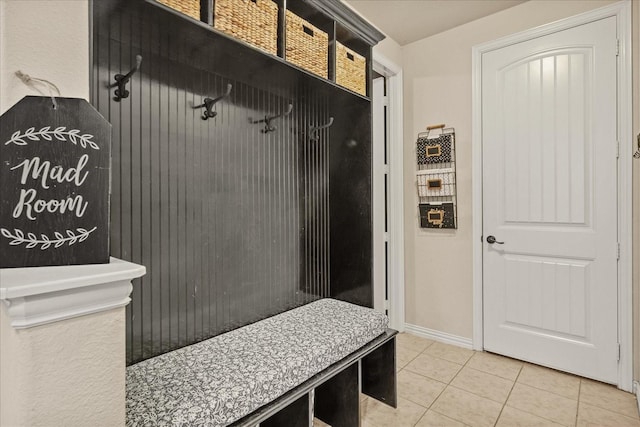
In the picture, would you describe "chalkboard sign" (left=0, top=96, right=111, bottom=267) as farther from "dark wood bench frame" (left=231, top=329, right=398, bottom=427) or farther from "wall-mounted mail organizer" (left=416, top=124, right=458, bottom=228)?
"wall-mounted mail organizer" (left=416, top=124, right=458, bottom=228)

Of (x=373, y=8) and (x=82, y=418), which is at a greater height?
(x=373, y=8)

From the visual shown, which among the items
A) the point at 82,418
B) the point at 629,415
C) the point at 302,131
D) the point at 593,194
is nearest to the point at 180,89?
the point at 302,131

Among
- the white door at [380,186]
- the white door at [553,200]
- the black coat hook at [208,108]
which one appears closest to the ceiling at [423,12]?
the white door at [553,200]

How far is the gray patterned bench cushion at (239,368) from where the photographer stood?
42.3 inches

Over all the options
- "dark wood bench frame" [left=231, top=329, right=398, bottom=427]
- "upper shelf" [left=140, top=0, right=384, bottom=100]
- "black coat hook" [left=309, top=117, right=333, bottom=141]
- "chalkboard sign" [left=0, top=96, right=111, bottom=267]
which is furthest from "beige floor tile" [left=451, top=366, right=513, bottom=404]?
"chalkboard sign" [left=0, top=96, right=111, bottom=267]

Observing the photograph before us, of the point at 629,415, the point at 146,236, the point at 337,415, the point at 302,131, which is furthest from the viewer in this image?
the point at 302,131

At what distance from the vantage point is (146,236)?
142cm

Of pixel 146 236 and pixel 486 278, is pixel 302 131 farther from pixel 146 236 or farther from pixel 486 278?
pixel 486 278

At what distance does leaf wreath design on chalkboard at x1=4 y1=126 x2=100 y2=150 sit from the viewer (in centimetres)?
71

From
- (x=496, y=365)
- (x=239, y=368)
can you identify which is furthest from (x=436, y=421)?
(x=239, y=368)

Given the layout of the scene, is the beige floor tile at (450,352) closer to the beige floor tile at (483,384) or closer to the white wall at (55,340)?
the beige floor tile at (483,384)

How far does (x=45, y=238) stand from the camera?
73 centimetres

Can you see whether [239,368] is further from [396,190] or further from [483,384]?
[396,190]

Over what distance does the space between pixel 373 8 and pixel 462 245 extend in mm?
2037
